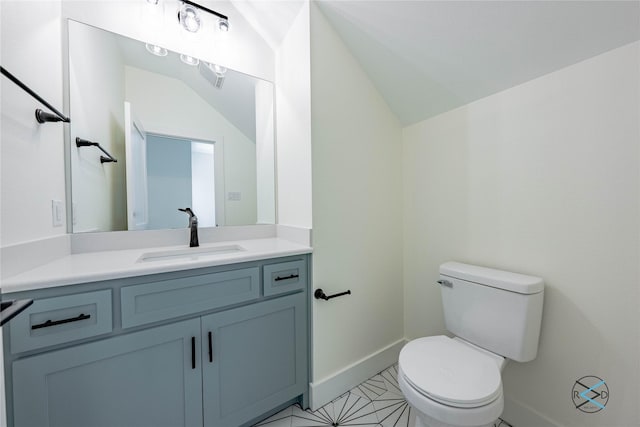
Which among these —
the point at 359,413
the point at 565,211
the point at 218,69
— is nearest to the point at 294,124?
the point at 218,69

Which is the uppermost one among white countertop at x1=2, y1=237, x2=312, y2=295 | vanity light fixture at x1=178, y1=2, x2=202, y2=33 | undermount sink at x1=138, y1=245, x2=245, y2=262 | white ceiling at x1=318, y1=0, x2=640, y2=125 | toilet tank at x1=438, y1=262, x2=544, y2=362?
vanity light fixture at x1=178, y1=2, x2=202, y2=33

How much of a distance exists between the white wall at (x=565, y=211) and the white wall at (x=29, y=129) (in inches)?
77.8

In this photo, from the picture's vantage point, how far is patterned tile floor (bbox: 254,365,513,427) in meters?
1.29

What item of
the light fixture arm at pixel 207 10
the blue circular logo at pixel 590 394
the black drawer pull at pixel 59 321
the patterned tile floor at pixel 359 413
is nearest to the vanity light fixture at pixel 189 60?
the light fixture arm at pixel 207 10

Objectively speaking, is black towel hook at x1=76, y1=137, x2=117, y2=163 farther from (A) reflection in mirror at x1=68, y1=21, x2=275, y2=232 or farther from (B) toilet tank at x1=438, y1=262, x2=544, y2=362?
(B) toilet tank at x1=438, y1=262, x2=544, y2=362

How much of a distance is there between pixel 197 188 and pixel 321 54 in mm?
1089

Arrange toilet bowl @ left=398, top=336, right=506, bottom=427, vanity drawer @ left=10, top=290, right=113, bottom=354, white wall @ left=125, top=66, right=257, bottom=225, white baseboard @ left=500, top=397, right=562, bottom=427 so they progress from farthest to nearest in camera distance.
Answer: white wall @ left=125, top=66, right=257, bottom=225
white baseboard @ left=500, top=397, right=562, bottom=427
toilet bowl @ left=398, top=336, right=506, bottom=427
vanity drawer @ left=10, top=290, right=113, bottom=354

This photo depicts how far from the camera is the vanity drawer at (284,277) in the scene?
122cm

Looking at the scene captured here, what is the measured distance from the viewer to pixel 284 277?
1.28 meters

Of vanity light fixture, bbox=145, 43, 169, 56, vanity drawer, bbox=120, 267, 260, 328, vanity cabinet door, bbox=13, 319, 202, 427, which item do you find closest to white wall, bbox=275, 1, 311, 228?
vanity drawer, bbox=120, 267, 260, 328

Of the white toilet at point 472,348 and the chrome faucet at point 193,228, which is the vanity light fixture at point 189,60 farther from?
the white toilet at point 472,348

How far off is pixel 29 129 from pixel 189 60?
0.88m

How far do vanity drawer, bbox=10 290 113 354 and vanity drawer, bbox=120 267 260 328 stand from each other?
0.06m

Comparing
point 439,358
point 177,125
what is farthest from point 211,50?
point 439,358
